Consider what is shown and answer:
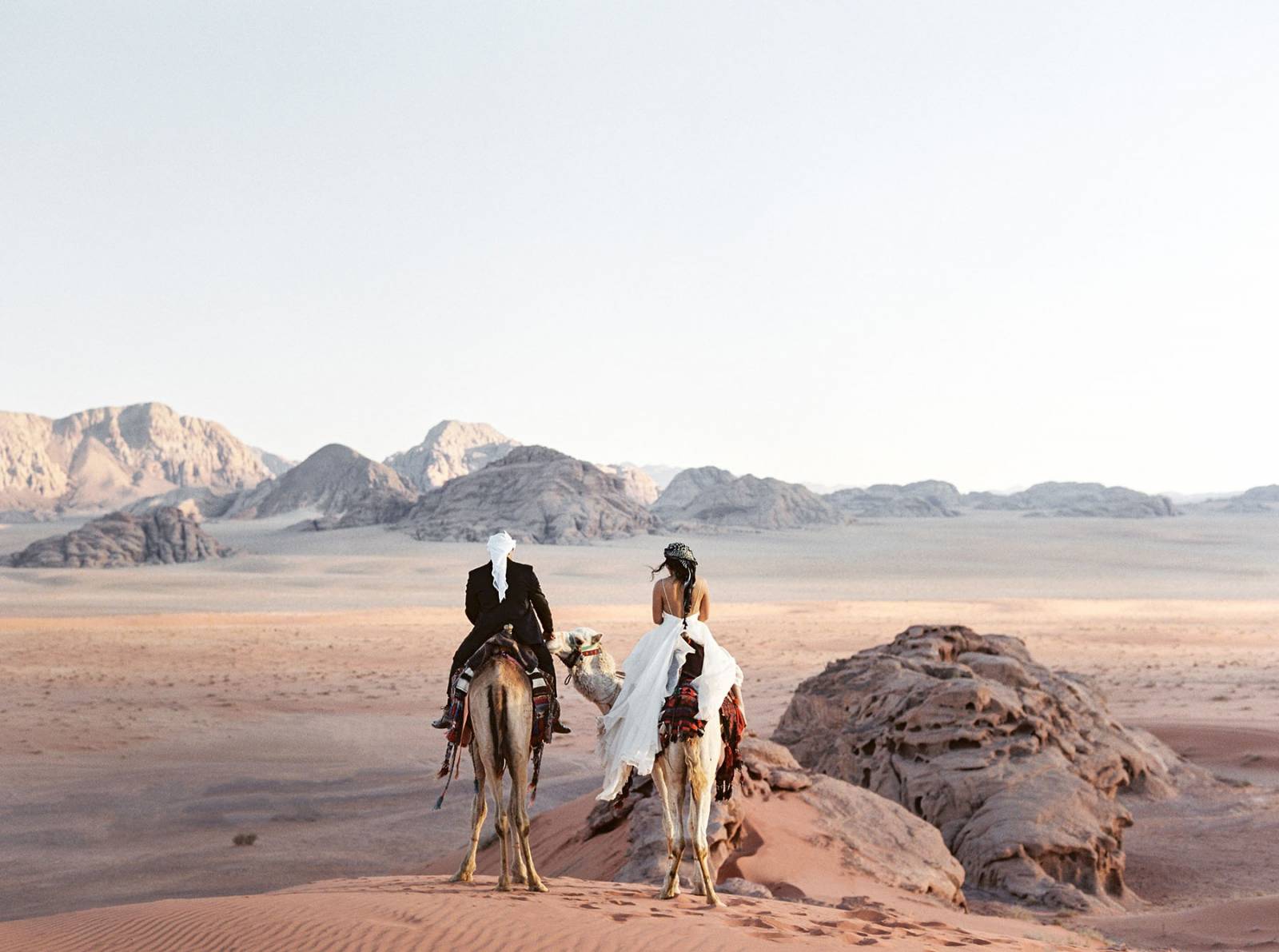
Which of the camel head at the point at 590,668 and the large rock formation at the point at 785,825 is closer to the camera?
the camel head at the point at 590,668

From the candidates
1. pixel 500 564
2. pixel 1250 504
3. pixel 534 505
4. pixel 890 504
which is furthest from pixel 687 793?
pixel 1250 504

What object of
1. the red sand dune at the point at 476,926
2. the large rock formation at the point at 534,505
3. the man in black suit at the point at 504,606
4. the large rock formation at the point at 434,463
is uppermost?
the large rock formation at the point at 434,463

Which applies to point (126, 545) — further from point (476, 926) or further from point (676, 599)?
point (476, 926)

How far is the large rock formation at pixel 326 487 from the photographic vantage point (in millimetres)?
113438

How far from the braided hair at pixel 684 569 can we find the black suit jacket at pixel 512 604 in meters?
0.87

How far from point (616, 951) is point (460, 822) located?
9755mm

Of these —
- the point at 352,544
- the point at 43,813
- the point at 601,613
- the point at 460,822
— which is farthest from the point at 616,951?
the point at 352,544

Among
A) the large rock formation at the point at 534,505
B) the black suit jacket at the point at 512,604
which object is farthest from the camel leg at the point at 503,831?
the large rock formation at the point at 534,505

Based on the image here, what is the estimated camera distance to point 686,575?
7.58m

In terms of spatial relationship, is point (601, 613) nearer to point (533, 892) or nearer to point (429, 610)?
point (429, 610)

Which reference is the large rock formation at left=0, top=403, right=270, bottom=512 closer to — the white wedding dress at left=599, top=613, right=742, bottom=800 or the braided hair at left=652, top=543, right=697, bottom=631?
the white wedding dress at left=599, top=613, right=742, bottom=800

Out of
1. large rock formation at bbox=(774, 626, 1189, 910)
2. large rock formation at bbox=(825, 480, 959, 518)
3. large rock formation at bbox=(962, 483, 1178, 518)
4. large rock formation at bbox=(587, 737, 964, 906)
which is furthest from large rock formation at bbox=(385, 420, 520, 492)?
large rock formation at bbox=(587, 737, 964, 906)

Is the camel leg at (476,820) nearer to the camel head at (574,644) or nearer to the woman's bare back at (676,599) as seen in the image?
the camel head at (574,644)

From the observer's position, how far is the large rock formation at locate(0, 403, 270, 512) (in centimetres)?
16450
